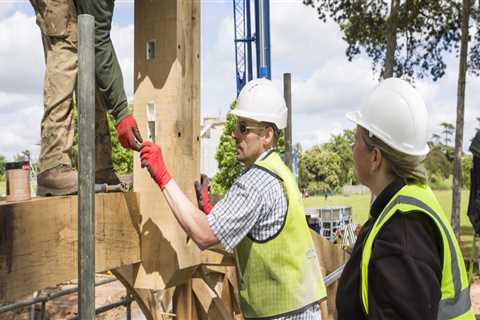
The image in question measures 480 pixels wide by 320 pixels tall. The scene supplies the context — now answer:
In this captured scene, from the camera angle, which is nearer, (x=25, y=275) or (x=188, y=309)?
(x=25, y=275)

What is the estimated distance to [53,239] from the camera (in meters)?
2.28

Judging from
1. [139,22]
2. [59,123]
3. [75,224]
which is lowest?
[75,224]

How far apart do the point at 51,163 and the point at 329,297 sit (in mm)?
2826

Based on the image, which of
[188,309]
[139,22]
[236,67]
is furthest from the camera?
[236,67]

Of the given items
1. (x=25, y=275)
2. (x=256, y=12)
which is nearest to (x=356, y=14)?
(x=256, y=12)

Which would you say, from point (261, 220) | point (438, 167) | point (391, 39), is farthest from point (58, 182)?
point (438, 167)

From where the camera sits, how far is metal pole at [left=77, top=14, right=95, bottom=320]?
1.77 m

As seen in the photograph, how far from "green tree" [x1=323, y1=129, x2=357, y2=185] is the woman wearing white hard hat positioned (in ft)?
231

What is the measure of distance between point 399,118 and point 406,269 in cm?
52

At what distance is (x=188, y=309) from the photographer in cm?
345

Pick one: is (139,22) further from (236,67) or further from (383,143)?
(236,67)

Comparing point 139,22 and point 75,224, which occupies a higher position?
point 139,22

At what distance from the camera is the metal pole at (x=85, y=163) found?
1768 millimetres

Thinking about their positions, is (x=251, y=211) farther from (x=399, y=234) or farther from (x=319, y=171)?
(x=319, y=171)
